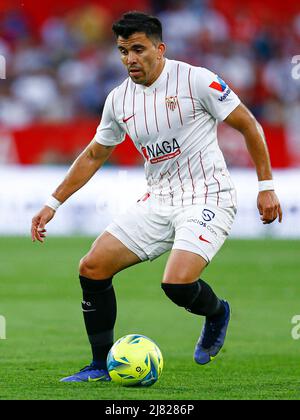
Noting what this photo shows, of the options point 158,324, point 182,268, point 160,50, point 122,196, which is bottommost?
point 158,324

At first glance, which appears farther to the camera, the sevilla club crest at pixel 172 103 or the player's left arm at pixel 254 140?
the sevilla club crest at pixel 172 103

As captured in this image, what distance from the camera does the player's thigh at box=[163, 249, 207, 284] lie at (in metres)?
6.85

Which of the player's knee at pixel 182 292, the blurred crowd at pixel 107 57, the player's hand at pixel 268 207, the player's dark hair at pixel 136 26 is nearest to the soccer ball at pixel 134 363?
the player's knee at pixel 182 292

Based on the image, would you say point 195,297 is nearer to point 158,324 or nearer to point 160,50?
point 160,50

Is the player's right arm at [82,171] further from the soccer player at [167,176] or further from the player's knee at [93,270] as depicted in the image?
the player's knee at [93,270]

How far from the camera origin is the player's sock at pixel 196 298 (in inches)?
270

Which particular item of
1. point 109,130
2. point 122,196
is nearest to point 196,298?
point 109,130

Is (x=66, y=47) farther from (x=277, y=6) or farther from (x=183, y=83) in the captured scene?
(x=183, y=83)

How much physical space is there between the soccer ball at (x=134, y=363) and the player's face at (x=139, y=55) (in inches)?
71.4

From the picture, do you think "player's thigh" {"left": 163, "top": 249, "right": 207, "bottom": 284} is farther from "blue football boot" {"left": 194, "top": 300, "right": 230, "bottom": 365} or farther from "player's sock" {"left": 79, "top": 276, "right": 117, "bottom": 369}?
"blue football boot" {"left": 194, "top": 300, "right": 230, "bottom": 365}

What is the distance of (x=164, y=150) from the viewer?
7.18 m

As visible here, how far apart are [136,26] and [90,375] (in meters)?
2.40

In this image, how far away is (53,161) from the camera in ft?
63.9

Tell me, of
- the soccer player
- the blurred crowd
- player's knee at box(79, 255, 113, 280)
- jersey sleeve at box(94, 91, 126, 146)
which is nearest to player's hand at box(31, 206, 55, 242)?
the soccer player
